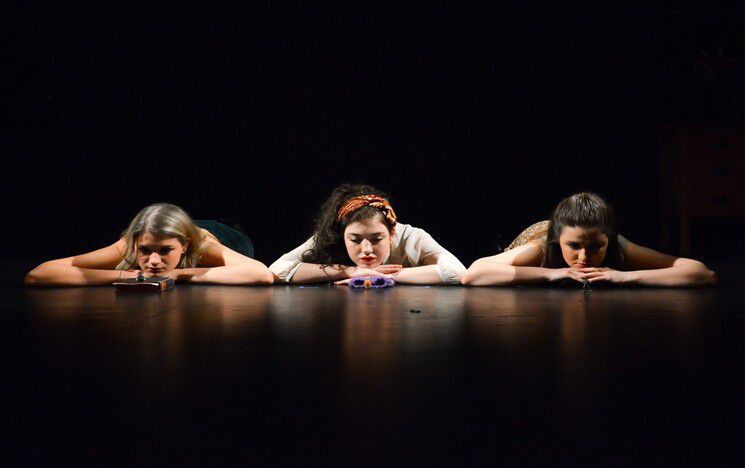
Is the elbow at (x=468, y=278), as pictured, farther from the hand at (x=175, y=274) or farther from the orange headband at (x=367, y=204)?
the hand at (x=175, y=274)

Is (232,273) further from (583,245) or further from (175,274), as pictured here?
(583,245)

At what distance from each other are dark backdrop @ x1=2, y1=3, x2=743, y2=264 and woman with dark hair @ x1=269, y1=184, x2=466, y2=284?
1.86 metres

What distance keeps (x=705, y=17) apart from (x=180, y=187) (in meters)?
3.78

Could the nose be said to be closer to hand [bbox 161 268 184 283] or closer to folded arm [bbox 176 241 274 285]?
folded arm [bbox 176 241 274 285]

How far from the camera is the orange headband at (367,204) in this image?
333 centimetres

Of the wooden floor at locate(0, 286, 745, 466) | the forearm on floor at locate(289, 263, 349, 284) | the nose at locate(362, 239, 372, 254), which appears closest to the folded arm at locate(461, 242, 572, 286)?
the nose at locate(362, 239, 372, 254)

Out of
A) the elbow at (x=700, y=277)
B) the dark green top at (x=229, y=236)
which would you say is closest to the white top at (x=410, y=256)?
the dark green top at (x=229, y=236)

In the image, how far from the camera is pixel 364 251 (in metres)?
3.26

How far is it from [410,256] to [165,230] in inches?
42.0

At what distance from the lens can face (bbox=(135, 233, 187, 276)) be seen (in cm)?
324

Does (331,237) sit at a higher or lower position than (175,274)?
higher

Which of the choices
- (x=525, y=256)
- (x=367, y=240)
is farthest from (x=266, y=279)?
(x=525, y=256)

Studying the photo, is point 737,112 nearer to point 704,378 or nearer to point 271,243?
point 271,243

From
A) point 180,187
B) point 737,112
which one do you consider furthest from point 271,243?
point 737,112
